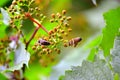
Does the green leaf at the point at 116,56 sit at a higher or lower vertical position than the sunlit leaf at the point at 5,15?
lower

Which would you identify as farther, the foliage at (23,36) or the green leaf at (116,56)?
the foliage at (23,36)

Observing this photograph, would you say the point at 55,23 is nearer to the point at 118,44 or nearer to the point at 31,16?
the point at 31,16

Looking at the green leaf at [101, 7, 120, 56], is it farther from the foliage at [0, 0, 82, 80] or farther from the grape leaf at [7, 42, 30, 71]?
the grape leaf at [7, 42, 30, 71]

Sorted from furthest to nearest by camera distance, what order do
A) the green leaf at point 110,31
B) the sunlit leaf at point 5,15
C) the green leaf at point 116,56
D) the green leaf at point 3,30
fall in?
the green leaf at point 3,30, the sunlit leaf at point 5,15, the green leaf at point 110,31, the green leaf at point 116,56

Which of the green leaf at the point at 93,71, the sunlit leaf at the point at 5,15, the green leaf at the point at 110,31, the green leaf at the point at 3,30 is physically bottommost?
the green leaf at the point at 93,71

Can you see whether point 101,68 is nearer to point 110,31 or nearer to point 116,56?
point 116,56

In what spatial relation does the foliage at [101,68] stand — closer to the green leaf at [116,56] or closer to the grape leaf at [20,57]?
the green leaf at [116,56]

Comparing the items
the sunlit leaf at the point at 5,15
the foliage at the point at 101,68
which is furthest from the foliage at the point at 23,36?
the foliage at the point at 101,68

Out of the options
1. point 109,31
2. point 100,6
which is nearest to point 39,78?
point 109,31
